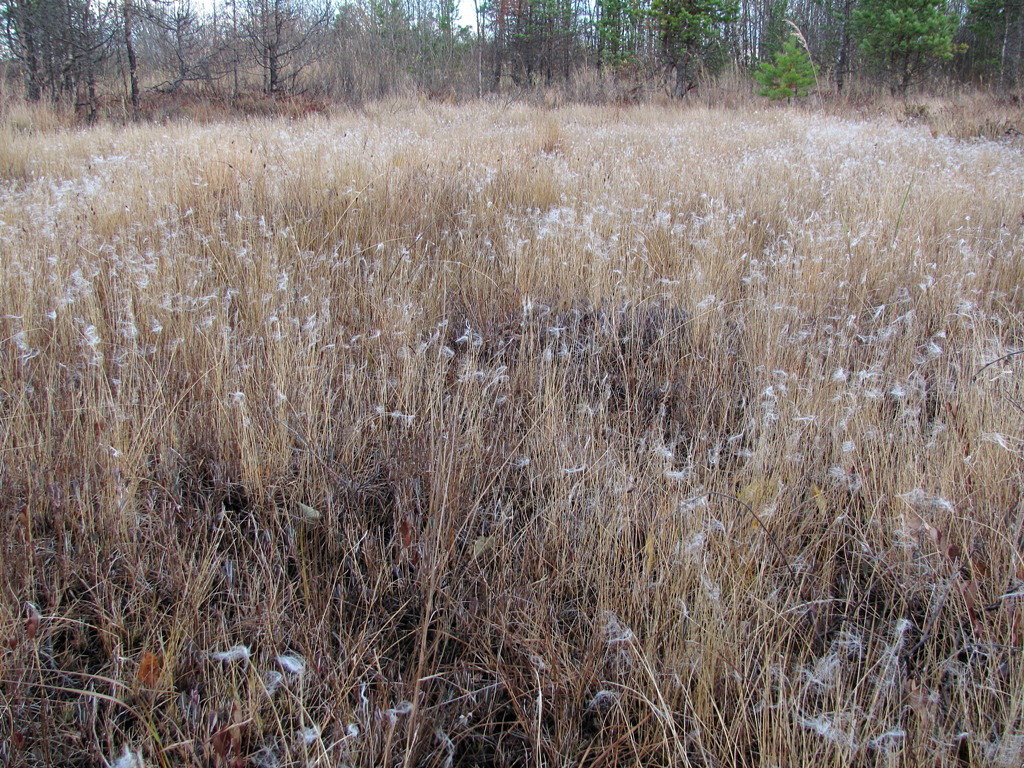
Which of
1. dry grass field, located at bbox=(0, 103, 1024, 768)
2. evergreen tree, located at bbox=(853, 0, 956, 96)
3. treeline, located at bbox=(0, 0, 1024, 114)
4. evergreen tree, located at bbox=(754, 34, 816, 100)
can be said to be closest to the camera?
dry grass field, located at bbox=(0, 103, 1024, 768)

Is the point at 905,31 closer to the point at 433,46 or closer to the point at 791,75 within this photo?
the point at 791,75

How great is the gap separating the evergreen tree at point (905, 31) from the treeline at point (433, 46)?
0.21 ft

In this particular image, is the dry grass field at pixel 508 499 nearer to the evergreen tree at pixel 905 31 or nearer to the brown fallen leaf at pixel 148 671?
the brown fallen leaf at pixel 148 671

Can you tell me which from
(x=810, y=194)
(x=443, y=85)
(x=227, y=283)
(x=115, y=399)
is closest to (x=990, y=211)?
(x=810, y=194)

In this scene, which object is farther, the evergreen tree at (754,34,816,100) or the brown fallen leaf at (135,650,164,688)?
the evergreen tree at (754,34,816,100)

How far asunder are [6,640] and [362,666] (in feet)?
2.35

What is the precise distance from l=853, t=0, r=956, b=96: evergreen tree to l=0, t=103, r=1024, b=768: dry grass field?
63.4 feet

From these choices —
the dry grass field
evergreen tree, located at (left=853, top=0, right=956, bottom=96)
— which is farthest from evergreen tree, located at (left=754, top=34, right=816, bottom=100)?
the dry grass field

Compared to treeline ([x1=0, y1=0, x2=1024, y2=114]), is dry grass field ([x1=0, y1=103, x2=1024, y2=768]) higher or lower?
lower

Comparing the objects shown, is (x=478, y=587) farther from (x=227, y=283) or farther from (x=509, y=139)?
(x=509, y=139)

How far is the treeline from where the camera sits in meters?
13.3

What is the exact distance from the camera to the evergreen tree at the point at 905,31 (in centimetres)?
1903

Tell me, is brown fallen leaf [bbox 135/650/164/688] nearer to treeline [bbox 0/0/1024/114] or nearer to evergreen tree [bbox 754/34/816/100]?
treeline [bbox 0/0/1024/114]

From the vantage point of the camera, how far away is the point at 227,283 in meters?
3.19
